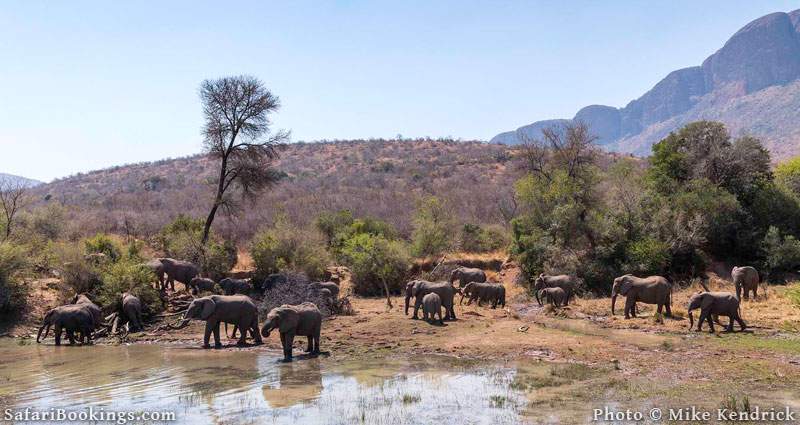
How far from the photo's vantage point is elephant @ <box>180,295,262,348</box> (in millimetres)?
18344

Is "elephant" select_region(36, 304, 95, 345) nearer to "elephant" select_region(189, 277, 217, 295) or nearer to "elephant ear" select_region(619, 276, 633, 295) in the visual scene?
"elephant" select_region(189, 277, 217, 295)

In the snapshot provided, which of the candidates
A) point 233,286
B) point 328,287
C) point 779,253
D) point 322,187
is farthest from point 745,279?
point 322,187

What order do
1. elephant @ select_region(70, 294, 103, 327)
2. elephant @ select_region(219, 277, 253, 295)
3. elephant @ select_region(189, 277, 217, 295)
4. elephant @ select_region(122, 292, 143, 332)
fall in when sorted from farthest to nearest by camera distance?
elephant @ select_region(219, 277, 253, 295), elephant @ select_region(189, 277, 217, 295), elephant @ select_region(122, 292, 143, 332), elephant @ select_region(70, 294, 103, 327)

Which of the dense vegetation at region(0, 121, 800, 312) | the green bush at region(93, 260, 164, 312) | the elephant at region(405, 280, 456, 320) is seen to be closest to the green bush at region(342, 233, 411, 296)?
the dense vegetation at region(0, 121, 800, 312)

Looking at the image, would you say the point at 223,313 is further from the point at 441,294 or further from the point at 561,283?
the point at 561,283

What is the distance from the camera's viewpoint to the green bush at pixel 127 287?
22.9 metres

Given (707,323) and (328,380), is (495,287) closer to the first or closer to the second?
(707,323)

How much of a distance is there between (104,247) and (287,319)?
14966 mm

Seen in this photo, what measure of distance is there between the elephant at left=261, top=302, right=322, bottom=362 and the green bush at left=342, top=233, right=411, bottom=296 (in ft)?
39.5

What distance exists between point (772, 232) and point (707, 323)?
1106 centimetres

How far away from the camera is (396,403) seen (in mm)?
12273

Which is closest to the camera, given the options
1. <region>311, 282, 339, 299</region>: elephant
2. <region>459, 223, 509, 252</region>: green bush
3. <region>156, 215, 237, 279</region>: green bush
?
<region>311, 282, 339, 299</region>: elephant

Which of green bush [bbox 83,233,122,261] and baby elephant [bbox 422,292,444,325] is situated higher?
green bush [bbox 83,233,122,261]

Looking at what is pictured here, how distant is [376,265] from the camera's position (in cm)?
3000
